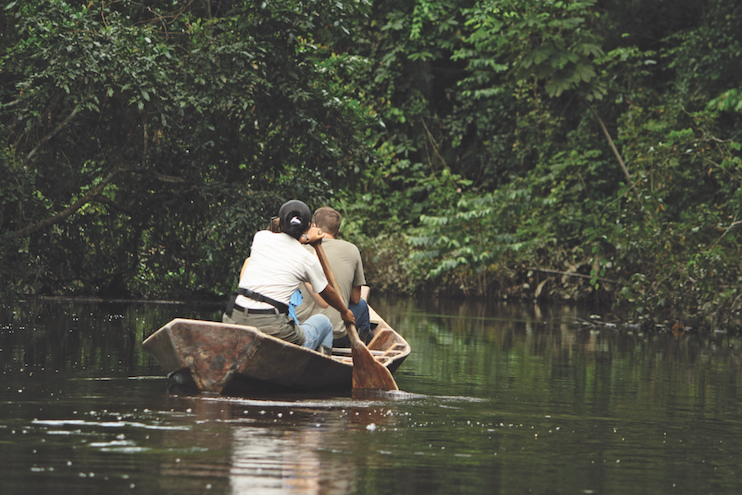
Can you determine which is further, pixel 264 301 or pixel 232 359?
pixel 264 301

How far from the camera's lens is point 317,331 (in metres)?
8.71

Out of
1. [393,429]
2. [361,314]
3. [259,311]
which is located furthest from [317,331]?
[393,429]

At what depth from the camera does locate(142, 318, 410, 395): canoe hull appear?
7.75 meters

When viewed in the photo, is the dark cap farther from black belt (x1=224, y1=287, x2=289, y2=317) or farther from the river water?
the river water

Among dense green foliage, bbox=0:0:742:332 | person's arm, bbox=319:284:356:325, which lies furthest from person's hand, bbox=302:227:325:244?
dense green foliage, bbox=0:0:742:332

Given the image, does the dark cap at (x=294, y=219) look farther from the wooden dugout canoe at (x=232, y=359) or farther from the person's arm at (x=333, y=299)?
the wooden dugout canoe at (x=232, y=359)

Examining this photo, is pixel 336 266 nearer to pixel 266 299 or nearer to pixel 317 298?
pixel 317 298

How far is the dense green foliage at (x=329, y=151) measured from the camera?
47.3ft

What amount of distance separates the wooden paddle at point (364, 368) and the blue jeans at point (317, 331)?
22 cm

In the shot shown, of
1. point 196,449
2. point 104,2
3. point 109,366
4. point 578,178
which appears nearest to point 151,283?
point 104,2

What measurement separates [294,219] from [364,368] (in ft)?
4.66

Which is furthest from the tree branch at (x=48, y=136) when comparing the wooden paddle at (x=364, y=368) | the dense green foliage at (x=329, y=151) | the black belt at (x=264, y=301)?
the black belt at (x=264, y=301)

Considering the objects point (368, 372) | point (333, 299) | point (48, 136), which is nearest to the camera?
point (333, 299)

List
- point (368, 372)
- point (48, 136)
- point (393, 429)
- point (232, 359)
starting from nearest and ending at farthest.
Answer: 1. point (393, 429)
2. point (232, 359)
3. point (368, 372)
4. point (48, 136)
